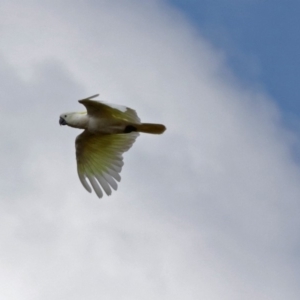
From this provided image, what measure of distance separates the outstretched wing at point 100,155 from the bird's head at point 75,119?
36cm

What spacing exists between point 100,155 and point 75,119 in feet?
2.86

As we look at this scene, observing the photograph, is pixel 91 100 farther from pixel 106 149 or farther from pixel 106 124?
pixel 106 149

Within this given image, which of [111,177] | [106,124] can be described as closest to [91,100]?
[106,124]

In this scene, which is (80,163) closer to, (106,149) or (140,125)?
(106,149)

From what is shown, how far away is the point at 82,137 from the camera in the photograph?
14.6m

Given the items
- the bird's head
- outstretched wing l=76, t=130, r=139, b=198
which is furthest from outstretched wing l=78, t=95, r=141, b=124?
outstretched wing l=76, t=130, r=139, b=198

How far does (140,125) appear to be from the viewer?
13.7 m

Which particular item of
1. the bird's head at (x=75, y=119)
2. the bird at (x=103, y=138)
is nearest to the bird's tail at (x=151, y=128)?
Answer: the bird at (x=103, y=138)

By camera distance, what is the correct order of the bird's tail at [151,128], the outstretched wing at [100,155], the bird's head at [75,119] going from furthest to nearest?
the outstretched wing at [100,155] → the bird's head at [75,119] → the bird's tail at [151,128]

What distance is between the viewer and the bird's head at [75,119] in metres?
14.0

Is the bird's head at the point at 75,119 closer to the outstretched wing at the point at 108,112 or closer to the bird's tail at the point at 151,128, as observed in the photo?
the outstretched wing at the point at 108,112

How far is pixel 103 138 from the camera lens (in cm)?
1470

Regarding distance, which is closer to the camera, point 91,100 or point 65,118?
point 91,100

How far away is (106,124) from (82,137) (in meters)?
0.94
